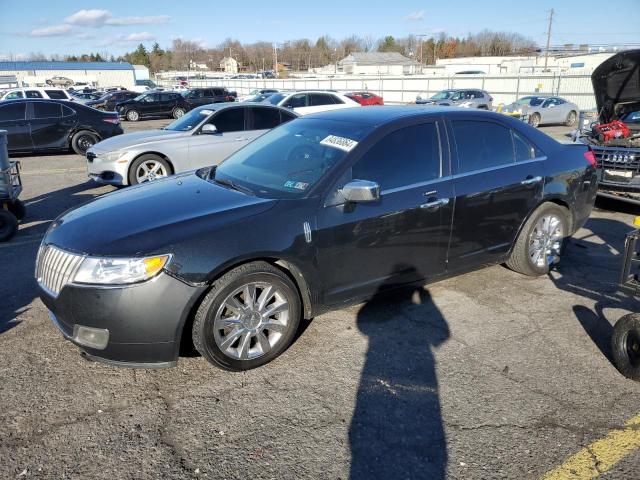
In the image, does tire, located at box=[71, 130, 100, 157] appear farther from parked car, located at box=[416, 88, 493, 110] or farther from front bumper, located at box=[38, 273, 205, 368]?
parked car, located at box=[416, 88, 493, 110]

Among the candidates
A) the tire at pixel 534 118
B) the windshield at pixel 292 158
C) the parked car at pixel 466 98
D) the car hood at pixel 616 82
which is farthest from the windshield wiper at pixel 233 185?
the parked car at pixel 466 98

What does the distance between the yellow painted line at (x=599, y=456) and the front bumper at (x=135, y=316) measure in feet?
7.04

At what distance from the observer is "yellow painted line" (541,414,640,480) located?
2.44 meters

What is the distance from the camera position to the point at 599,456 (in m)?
2.55

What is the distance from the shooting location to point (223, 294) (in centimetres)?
309

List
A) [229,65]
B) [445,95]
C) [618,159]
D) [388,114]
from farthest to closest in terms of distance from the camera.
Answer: [229,65] < [445,95] < [618,159] < [388,114]

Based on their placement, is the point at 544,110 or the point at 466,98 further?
the point at 466,98

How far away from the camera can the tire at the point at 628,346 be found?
3219mm

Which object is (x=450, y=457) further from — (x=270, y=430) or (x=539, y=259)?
(x=539, y=259)

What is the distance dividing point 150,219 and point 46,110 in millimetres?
11911

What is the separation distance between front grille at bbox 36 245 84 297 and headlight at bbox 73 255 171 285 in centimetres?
14

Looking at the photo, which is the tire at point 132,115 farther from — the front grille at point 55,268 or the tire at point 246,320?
the tire at point 246,320

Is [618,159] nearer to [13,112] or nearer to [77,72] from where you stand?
[13,112]

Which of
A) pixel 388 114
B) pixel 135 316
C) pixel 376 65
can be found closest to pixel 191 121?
pixel 388 114
